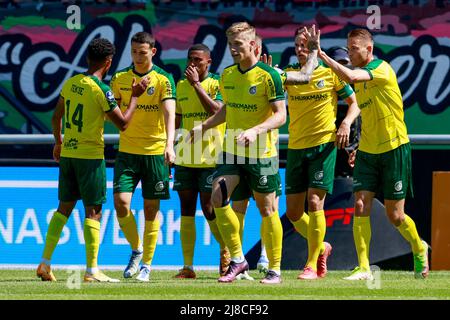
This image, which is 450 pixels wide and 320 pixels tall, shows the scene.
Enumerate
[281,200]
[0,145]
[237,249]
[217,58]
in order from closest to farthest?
[237,249]
[281,200]
[0,145]
[217,58]

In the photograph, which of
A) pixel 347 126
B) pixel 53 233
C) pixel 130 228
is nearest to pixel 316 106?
pixel 347 126

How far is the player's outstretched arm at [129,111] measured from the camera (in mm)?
10375

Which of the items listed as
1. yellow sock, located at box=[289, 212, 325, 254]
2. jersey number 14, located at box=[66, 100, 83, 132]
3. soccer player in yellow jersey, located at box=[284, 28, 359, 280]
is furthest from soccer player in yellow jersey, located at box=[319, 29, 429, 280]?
jersey number 14, located at box=[66, 100, 83, 132]

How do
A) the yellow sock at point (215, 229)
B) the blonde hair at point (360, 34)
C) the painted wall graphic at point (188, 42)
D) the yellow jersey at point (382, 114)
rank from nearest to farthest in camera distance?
the blonde hair at point (360, 34), the yellow jersey at point (382, 114), the yellow sock at point (215, 229), the painted wall graphic at point (188, 42)

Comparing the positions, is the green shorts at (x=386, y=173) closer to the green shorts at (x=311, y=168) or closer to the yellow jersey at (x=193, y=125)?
the green shorts at (x=311, y=168)

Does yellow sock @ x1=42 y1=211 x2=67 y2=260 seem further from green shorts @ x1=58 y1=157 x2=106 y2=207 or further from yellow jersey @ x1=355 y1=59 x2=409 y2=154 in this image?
yellow jersey @ x1=355 y1=59 x2=409 y2=154

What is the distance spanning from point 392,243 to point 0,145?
4.47 meters

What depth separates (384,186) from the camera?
10984 mm

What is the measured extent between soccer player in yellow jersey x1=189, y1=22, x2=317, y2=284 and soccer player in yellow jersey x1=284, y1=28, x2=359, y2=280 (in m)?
0.96

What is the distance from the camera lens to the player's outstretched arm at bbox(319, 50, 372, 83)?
32.7 ft

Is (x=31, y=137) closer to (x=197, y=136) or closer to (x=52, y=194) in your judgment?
(x=52, y=194)

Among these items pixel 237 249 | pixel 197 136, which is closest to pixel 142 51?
pixel 197 136

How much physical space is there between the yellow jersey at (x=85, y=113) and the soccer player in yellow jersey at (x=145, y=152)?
0.70 meters

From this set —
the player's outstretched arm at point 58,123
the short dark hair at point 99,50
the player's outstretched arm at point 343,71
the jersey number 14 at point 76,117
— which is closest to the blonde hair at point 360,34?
the player's outstretched arm at point 343,71
